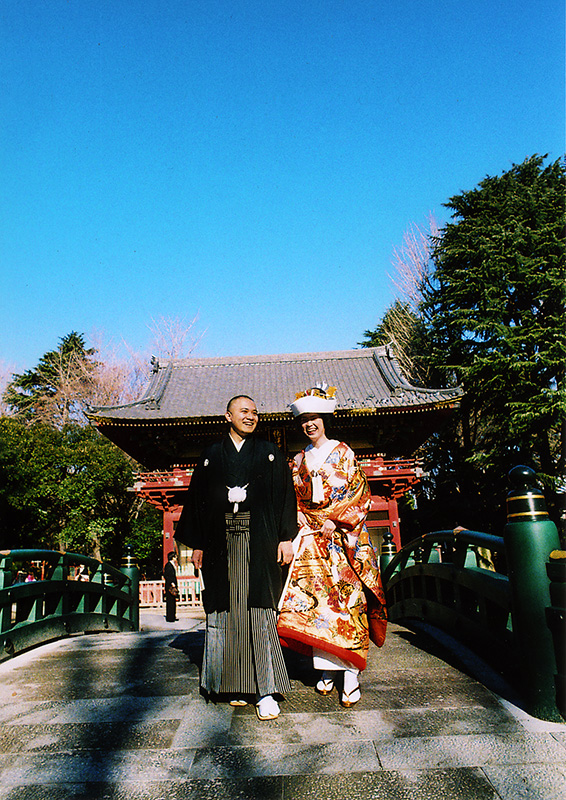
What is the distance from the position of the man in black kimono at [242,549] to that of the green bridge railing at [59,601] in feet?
6.48

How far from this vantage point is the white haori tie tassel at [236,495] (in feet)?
8.93

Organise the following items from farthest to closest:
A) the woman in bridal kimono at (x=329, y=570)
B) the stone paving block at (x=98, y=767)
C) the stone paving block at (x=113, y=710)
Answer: the woman in bridal kimono at (x=329, y=570) → the stone paving block at (x=113, y=710) → the stone paving block at (x=98, y=767)

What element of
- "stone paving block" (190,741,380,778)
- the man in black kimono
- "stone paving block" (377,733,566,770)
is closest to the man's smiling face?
the man in black kimono

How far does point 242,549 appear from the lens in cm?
273

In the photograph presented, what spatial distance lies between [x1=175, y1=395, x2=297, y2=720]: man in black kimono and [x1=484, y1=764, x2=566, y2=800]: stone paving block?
1032mm

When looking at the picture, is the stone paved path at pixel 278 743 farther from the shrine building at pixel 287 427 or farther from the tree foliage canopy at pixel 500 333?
the tree foliage canopy at pixel 500 333

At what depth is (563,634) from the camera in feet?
6.93

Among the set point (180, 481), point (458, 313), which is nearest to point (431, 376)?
point (458, 313)

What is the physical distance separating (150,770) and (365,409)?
431 inches

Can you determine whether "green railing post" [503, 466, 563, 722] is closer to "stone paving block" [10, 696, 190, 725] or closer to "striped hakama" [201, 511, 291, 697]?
"striped hakama" [201, 511, 291, 697]

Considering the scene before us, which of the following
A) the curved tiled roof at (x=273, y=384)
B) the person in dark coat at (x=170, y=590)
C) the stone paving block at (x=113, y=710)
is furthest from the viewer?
the curved tiled roof at (x=273, y=384)

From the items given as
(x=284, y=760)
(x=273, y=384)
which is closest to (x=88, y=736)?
(x=284, y=760)

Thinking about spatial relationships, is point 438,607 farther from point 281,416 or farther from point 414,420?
point 414,420

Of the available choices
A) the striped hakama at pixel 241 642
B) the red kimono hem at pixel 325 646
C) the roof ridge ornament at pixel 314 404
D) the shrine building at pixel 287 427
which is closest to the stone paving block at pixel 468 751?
the red kimono hem at pixel 325 646
